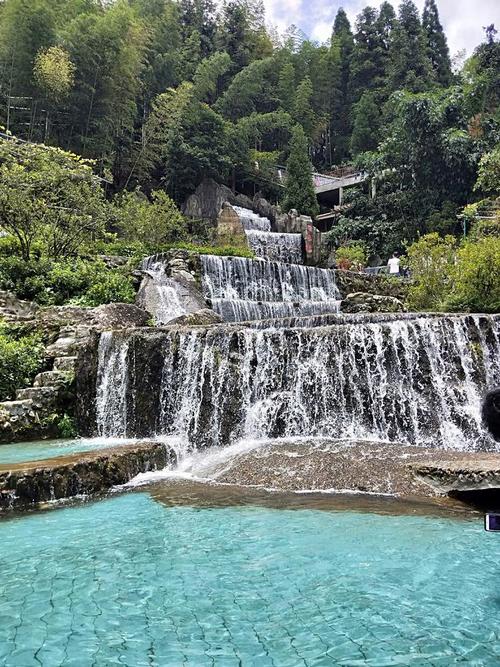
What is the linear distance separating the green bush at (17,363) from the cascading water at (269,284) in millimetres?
6604

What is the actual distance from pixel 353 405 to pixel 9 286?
363 inches

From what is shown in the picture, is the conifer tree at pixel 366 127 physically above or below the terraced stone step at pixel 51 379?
above

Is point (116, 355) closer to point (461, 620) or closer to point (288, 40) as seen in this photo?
point (461, 620)

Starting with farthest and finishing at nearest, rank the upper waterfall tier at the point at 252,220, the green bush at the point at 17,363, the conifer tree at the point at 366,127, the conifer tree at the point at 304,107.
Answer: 1. the conifer tree at the point at 304,107
2. the conifer tree at the point at 366,127
3. the upper waterfall tier at the point at 252,220
4. the green bush at the point at 17,363

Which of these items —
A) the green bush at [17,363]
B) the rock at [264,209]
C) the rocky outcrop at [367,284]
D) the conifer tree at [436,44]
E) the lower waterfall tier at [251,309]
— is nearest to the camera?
the green bush at [17,363]

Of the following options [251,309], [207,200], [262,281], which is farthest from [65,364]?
[207,200]

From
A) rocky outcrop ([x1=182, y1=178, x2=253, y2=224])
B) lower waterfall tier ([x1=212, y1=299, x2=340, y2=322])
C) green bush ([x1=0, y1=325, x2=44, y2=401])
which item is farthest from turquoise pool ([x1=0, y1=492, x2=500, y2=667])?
rocky outcrop ([x1=182, y1=178, x2=253, y2=224])

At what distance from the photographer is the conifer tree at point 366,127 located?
117ft

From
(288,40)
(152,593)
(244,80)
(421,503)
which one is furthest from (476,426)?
(288,40)

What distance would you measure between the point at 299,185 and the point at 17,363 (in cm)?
2364

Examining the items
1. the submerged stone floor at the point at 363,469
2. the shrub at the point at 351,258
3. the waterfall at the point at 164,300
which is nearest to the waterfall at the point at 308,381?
the submerged stone floor at the point at 363,469

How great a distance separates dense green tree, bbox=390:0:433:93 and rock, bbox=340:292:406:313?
930 inches

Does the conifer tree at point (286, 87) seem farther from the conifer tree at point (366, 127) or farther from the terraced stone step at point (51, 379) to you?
the terraced stone step at point (51, 379)

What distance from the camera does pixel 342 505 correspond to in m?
4.93
